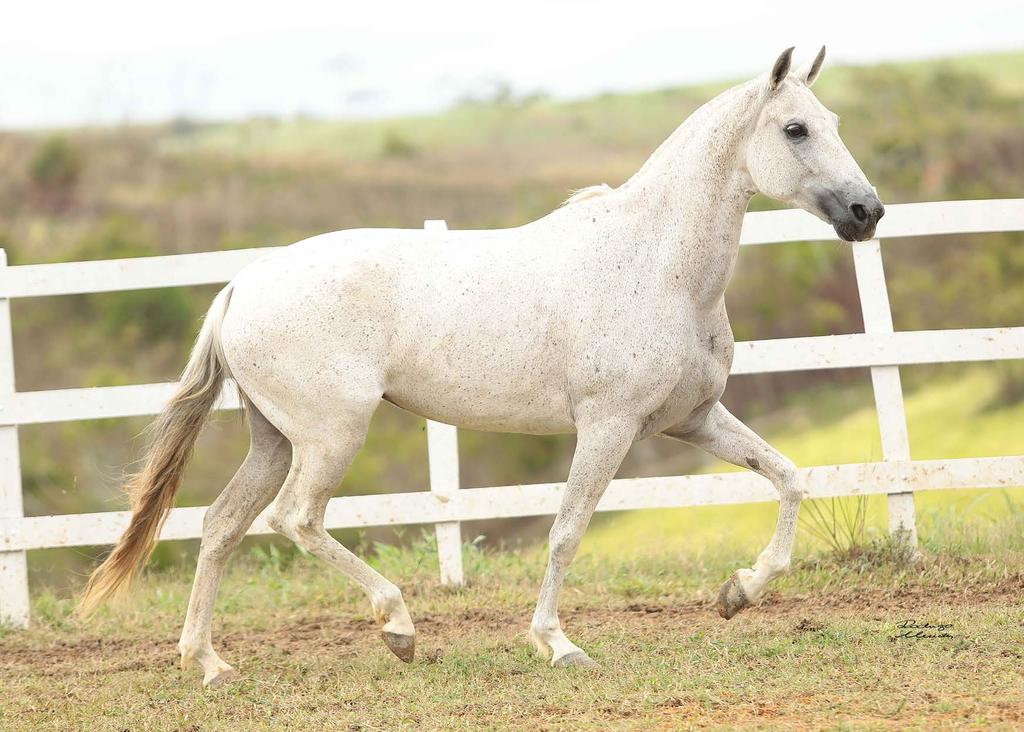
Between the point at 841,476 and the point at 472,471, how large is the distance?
18.3 m

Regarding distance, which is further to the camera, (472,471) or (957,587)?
(472,471)

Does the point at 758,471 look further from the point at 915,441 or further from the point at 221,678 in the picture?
the point at 915,441

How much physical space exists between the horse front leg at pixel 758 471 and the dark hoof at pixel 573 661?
62cm

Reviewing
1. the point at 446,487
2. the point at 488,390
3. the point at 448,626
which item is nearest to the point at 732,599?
the point at 488,390

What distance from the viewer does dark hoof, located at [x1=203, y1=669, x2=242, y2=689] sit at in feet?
15.8

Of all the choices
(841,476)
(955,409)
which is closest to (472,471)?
(955,409)

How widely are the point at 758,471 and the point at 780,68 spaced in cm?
158

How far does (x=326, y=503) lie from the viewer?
479 centimetres

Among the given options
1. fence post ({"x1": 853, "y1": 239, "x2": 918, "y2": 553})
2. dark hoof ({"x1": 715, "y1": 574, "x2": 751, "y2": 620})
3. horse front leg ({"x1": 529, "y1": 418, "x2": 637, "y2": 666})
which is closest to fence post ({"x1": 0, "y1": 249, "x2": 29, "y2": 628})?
horse front leg ({"x1": 529, "y1": 418, "x2": 637, "y2": 666})

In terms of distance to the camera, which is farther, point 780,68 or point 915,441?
point 915,441

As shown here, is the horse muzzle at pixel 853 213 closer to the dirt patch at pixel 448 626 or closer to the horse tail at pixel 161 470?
the dirt patch at pixel 448 626

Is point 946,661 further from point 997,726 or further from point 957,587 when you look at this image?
point 957,587

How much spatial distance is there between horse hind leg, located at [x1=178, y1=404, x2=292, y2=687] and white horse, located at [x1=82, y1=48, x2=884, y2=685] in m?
0.02

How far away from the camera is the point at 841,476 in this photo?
6129mm
